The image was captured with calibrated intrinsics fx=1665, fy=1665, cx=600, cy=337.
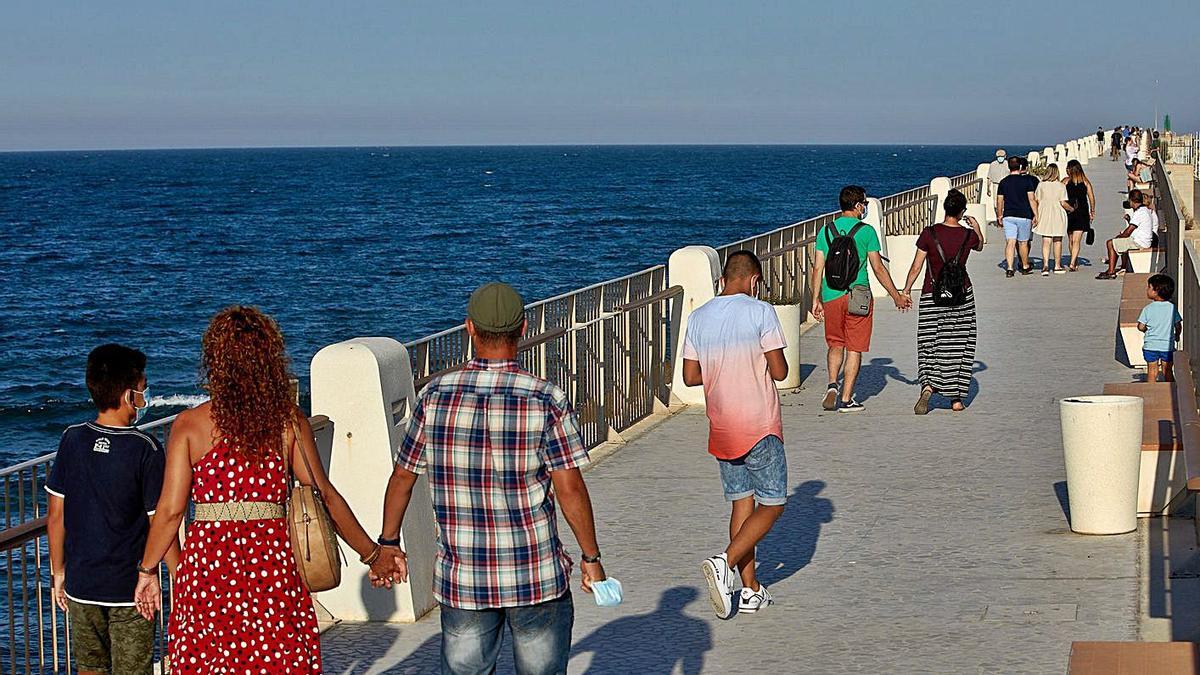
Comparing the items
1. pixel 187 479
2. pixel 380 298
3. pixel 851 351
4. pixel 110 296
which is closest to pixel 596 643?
pixel 187 479

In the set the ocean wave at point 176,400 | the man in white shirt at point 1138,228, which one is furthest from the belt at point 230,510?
the ocean wave at point 176,400

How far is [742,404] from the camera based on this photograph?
755 cm

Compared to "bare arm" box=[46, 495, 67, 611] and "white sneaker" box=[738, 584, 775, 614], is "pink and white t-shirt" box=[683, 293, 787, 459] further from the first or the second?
"bare arm" box=[46, 495, 67, 611]

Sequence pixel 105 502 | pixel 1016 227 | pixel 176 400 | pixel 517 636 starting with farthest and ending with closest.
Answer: pixel 176 400, pixel 1016 227, pixel 105 502, pixel 517 636

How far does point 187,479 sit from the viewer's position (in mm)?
4895

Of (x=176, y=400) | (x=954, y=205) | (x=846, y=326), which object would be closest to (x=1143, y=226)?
(x=954, y=205)

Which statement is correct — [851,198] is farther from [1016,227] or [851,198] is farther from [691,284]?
[1016,227]

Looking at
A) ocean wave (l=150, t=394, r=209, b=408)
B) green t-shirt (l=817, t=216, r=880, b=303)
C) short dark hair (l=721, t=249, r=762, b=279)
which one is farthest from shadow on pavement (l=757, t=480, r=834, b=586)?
ocean wave (l=150, t=394, r=209, b=408)

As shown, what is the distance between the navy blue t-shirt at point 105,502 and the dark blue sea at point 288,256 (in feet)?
88.1

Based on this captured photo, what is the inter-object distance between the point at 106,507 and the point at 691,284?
902 centimetres

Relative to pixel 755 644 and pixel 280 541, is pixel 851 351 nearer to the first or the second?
pixel 755 644

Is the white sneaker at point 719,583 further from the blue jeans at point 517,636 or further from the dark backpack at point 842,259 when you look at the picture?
the dark backpack at point 842,259

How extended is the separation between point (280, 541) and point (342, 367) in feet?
8.25

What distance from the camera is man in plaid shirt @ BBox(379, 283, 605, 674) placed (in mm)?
4828
